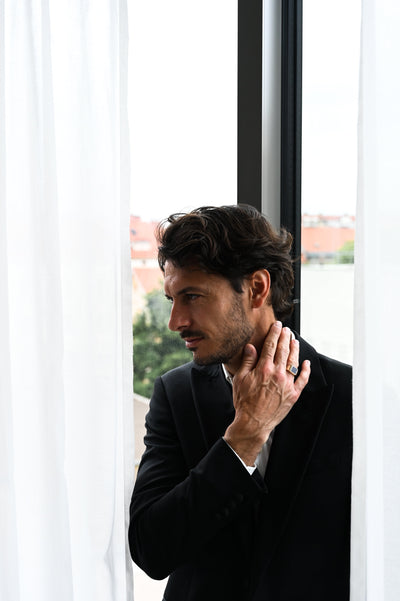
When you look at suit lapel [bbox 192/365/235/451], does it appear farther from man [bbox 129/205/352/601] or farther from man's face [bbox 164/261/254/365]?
man's face [bbox 164/261/254/365]

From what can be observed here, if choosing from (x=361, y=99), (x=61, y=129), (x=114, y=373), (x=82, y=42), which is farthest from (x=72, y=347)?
(x=361, y=99)

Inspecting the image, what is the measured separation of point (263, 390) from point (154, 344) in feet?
3.14

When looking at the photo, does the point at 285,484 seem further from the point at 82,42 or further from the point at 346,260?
the point at 82,42

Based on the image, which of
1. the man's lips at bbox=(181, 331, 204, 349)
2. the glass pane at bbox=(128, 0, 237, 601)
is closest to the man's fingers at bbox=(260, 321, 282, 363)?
the man's lips at bbox=(181, 331, 204, 349)

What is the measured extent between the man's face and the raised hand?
42 millimetres

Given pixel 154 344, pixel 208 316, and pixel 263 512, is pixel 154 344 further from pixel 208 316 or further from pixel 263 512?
pixel 263 512

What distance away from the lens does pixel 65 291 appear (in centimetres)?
128

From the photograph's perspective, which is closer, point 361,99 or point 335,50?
point 361,99

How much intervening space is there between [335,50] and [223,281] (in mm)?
661

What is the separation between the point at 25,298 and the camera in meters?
1.28

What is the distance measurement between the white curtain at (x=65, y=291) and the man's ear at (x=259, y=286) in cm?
26

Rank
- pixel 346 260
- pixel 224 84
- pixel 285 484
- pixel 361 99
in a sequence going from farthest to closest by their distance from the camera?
pixel 224 84 → pixel 346 260 → pixel 285 484 → pixel 361 99

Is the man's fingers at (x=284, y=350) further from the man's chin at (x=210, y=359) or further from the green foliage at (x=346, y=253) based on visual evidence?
the green foliage at (x=346, y=253)

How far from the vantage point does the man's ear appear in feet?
4.33
